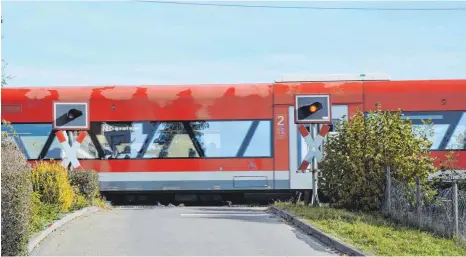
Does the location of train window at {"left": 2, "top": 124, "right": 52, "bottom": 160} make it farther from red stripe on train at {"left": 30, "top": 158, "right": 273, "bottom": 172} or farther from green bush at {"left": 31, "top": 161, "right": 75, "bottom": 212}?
green bush at {"left": 31, "top": 161, "right": 75, "bottom": 212}

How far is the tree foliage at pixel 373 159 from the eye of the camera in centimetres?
1448

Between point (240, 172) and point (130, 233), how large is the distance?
7648 mm

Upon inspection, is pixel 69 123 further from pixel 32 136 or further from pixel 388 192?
pixel 388 192

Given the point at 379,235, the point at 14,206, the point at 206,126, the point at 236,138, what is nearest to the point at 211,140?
the point at 206,126

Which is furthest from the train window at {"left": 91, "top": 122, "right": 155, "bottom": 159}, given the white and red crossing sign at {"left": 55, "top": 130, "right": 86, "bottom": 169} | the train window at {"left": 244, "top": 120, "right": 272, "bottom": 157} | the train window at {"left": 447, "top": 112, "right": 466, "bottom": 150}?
the train window at {"left": 447, "top": 112, "right": 466, "bottom": 150}

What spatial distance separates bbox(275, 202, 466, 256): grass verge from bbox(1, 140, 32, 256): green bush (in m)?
4.66

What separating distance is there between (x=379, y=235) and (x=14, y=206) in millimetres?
5574

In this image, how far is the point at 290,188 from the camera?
760 inches

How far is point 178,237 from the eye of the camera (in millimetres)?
11516

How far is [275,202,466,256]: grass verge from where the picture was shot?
9438 millimetres

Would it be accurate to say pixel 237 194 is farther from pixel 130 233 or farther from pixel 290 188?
pixel 130 233

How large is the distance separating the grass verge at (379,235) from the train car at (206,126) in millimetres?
5626

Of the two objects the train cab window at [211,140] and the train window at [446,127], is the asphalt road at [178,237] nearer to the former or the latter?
the train cab window at [211,140]

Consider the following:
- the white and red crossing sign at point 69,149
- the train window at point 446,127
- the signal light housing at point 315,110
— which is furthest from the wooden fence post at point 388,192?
the white and red crossing sign at point 69,149
